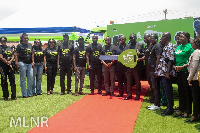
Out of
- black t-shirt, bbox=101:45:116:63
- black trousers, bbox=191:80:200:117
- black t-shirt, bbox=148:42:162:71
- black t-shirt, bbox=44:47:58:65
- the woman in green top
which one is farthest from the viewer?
black t-shirt, bbox=44:47:58:65

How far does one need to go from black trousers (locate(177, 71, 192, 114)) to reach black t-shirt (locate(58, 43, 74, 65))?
4015mm

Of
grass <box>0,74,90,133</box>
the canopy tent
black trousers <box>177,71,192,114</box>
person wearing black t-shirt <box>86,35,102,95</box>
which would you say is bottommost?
grass <box>0,74,90,133</box>

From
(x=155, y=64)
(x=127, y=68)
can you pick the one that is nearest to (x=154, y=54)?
(x=155, y=64)

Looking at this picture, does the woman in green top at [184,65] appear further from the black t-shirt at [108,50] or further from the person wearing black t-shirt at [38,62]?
the person wearing black t-shirt at [38,62]

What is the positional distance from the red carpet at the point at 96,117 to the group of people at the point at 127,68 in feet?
2.45

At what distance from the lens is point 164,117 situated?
5125 mm

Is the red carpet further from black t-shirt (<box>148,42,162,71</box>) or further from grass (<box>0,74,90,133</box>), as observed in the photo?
black t-shirt (<box>148,42,162,71</box>)

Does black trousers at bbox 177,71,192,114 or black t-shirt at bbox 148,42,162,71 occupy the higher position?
black t-shirt at bbox 148,42,162,71

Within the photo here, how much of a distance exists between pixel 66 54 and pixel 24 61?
4.75 ft

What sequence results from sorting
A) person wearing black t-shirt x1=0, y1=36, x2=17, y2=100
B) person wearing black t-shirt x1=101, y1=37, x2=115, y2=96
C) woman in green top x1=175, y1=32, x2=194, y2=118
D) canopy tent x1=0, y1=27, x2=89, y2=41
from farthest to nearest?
canopy tent x1=0, y1=27, x2=89, y2=41 < person wearing black t-shirt x1=101, y1=37, x2=115, y2=96 < person wearing black t-shirt x1=0, y1=36, x2=17, y2=100 < woman in green top x1=175, y1=32, x2=194, y2=118

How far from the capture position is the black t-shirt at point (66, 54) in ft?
25.3

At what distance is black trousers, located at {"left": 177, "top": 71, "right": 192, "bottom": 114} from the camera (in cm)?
493

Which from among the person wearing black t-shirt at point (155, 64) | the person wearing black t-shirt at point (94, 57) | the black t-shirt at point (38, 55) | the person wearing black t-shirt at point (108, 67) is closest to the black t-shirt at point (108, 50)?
the person wearing black t-shirt at point (108, 67)

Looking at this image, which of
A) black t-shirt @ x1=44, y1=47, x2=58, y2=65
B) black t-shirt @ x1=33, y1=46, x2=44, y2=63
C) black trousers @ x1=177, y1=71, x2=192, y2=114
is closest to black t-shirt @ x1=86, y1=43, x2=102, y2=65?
black t-shirt @ x1=44, y1=47, x2=58, y2=65
